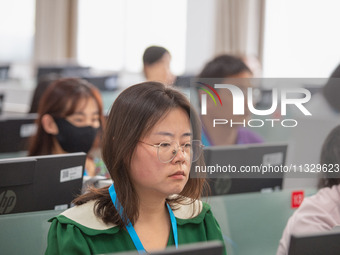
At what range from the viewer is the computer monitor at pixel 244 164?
2.52 metres

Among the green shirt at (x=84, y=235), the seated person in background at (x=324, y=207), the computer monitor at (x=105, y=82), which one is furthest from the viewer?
the computer monitor at (x=105, y=82)

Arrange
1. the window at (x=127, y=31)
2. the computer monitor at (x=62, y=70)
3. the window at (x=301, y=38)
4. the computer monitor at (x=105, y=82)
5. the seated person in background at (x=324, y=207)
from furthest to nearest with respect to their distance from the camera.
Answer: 1. the window at (x=127, y=31)
2. the computer monitor at (x=62, y=70)
3. the computer monitor at (x=105, y=82)
4. the window at (x=301, y=38)
5. the seated person in background at (x=324, y=207)

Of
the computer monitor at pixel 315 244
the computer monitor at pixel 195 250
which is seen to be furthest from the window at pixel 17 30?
the computer monitor at pixel 195 250

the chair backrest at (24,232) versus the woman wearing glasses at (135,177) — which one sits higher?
the woman wearing glasses at (135,177)

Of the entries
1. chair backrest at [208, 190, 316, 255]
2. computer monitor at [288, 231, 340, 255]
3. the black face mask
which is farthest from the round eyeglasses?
the black face mask

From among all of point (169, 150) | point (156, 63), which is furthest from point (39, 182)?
point (156, 63)

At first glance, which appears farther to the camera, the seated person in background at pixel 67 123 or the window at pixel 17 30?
the window at pixel 17 30

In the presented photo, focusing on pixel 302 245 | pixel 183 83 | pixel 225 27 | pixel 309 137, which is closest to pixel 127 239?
pixel 302 245

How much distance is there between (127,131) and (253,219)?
42.4 inches

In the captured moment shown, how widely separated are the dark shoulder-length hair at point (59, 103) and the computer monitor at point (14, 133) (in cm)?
65

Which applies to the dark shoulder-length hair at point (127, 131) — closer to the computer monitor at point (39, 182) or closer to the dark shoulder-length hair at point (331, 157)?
the computer monitor at point (39, 182)

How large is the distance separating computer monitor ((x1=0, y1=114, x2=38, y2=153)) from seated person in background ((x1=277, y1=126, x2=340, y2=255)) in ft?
6.50

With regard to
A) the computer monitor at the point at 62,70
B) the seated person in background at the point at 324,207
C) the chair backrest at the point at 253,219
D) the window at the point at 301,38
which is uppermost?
the window at the point at 301,38

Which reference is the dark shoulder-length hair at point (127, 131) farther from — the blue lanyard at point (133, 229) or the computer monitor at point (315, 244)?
the computer monitor at point (315, 244)
